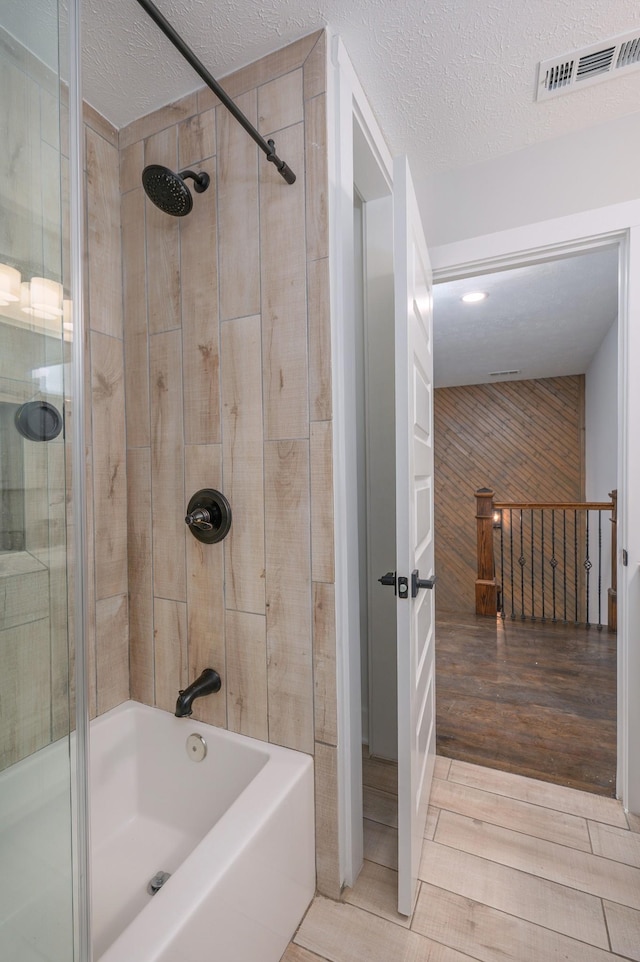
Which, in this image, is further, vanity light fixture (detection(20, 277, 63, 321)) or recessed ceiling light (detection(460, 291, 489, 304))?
recessed ceiling light (detection(460, 291, 489, 304))

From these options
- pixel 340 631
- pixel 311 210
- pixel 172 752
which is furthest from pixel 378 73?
pixel 172 752

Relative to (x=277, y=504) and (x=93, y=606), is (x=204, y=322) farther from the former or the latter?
(x=93, y=606)

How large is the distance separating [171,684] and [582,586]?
542cm

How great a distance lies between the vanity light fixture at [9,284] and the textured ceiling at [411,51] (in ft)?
3.40

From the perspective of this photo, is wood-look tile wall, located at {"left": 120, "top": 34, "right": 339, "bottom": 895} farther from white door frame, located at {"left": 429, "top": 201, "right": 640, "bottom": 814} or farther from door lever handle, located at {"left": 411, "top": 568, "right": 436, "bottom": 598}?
white door frame, located at {"left": 429, "top": 201, "right": 640, "bottom": 814}

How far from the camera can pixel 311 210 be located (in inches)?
51.4

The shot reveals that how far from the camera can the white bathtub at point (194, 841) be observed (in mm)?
901

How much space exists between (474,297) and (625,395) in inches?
74.8

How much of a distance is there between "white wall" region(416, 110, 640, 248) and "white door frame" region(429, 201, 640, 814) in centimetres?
6

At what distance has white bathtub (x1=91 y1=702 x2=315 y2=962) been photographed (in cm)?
90

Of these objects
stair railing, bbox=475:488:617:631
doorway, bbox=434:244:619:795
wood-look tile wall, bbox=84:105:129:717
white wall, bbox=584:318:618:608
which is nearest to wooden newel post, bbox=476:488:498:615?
stair railing, bbox=475:488:617:631

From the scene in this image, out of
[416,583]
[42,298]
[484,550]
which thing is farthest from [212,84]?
[484,550]

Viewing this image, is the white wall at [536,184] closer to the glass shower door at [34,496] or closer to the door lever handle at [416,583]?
the door lever handle at [416,583]

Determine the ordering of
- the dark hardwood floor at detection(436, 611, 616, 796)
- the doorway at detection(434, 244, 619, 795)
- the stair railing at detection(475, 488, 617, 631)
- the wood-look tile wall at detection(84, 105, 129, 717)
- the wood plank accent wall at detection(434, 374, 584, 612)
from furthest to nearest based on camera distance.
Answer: the wood plank accent wall at detection(434, 374, 584, 612) → the stair railing at detection(475, 488, 617, 631) → the doorway at detection(434, 244, 619, 795) → the dark hardwood floor at detection(436, 611, 616, 796) → the wood-look tile wall at detection(84, 105, 129, 717)
